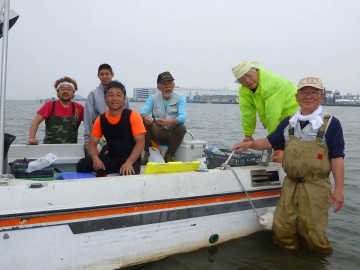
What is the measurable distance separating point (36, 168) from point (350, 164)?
32.2 ft

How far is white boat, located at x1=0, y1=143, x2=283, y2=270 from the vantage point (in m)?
3.08

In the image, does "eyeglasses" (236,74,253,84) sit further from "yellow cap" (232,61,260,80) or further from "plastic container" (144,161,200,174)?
"plastic container" (144,161,200,174)

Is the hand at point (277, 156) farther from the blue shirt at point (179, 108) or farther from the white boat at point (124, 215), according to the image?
the blue shirt at point (179, 108)

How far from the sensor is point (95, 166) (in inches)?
165

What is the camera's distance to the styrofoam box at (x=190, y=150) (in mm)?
5648

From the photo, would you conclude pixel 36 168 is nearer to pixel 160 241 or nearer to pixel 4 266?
pixel 4 266

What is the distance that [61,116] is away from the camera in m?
5.74

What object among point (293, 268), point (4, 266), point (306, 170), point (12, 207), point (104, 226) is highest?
point (306, 170)

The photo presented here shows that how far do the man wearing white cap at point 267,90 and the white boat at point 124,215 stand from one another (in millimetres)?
737

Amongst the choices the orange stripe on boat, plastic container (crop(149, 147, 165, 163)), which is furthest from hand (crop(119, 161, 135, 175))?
plastic container (crop(149, 147, 165, 163))

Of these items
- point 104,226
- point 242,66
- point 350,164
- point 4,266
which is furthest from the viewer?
point 350,164

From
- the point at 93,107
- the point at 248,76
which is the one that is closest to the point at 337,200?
the point at 248,76

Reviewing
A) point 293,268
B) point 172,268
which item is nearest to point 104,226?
point 172,268

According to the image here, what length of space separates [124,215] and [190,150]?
234cm
